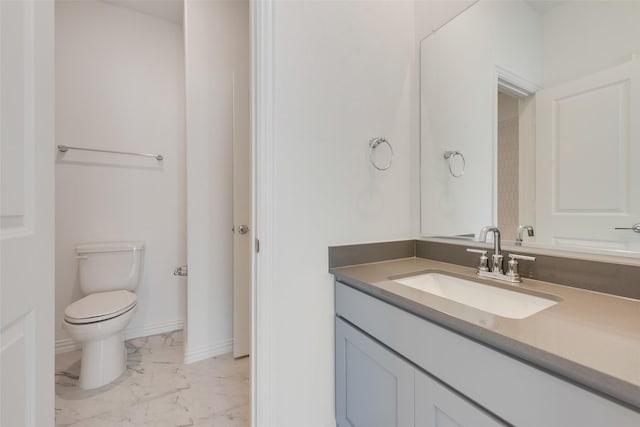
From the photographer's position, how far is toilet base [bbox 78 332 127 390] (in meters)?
1.54

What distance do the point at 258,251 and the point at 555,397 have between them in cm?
88

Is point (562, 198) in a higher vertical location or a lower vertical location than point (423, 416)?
higher

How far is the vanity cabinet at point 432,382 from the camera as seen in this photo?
503 mm

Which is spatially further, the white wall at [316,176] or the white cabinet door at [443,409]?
the white wall at [316,176]

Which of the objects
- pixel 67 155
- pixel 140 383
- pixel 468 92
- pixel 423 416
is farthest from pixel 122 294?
pixel 468 92

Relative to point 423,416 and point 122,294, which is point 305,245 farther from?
point 122,294

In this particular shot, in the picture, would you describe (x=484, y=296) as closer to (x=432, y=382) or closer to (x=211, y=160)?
(x=432, y=382)

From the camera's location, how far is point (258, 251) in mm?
1036

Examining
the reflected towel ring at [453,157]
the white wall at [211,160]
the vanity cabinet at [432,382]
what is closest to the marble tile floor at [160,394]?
the white wall at [211,160]

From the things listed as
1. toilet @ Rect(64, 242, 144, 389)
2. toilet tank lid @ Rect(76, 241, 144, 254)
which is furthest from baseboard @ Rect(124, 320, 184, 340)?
toilet tank lid @ Rect(76, 241, 144, 254)

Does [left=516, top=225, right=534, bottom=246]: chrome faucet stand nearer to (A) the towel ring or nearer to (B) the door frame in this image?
(A) the towel ring

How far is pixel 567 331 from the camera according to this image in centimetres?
59

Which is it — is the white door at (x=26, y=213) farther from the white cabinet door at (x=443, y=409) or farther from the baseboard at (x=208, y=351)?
the baseboard at (x=208, y=351)

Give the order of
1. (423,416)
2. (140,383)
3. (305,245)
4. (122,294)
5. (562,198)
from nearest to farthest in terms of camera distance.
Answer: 1. (423,416)
2. (562,198)
3. (305,245)
4. (140,383)
5. (122,294)
